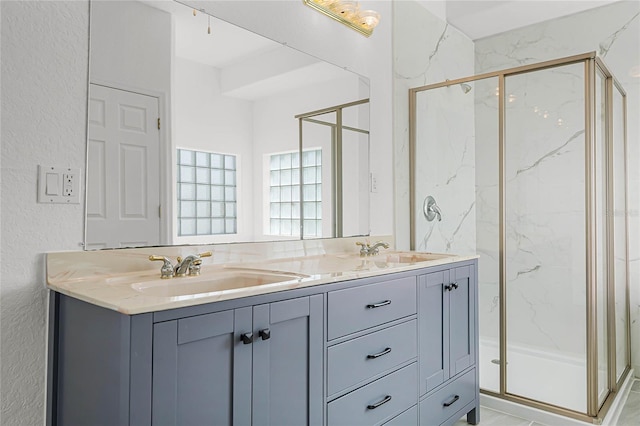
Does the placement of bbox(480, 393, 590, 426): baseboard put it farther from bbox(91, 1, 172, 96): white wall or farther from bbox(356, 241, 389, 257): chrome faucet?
bbox(91, 1, 172, 96): white wall

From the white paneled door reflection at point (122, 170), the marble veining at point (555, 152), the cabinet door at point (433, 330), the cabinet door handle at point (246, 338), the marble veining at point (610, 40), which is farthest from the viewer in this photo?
the marble veining at point (610, 40)

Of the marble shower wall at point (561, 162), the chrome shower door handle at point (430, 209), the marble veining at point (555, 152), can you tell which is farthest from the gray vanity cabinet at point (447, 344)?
the marble veining at point (555, 152)

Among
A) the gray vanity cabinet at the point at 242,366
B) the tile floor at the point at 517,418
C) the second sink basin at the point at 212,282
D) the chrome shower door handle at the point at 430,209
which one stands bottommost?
the tile floor at the point at 517,418

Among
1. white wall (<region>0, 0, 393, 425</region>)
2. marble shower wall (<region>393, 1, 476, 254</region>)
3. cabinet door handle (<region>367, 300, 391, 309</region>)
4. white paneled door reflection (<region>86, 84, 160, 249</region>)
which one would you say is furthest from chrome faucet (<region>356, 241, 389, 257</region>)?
white wall (<region>0, 0, 393, 425</region>)

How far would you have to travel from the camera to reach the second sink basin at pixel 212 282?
1490mm

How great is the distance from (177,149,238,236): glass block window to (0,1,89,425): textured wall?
1.25 ft

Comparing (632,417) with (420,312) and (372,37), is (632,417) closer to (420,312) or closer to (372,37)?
(420,312)

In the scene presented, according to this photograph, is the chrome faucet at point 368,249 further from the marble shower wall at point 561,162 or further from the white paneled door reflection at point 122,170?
the white paneled door reflection at point 122,170

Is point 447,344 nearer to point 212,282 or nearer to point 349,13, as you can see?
point 212,282

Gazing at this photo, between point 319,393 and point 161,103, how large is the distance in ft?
3.87

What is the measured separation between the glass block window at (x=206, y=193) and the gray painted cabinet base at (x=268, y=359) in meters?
0.55

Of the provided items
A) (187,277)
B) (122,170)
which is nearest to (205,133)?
(122,170)

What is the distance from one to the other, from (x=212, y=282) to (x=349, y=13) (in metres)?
1.62

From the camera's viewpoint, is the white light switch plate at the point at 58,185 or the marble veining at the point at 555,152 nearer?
the white light switch plate at the point at 58,185
